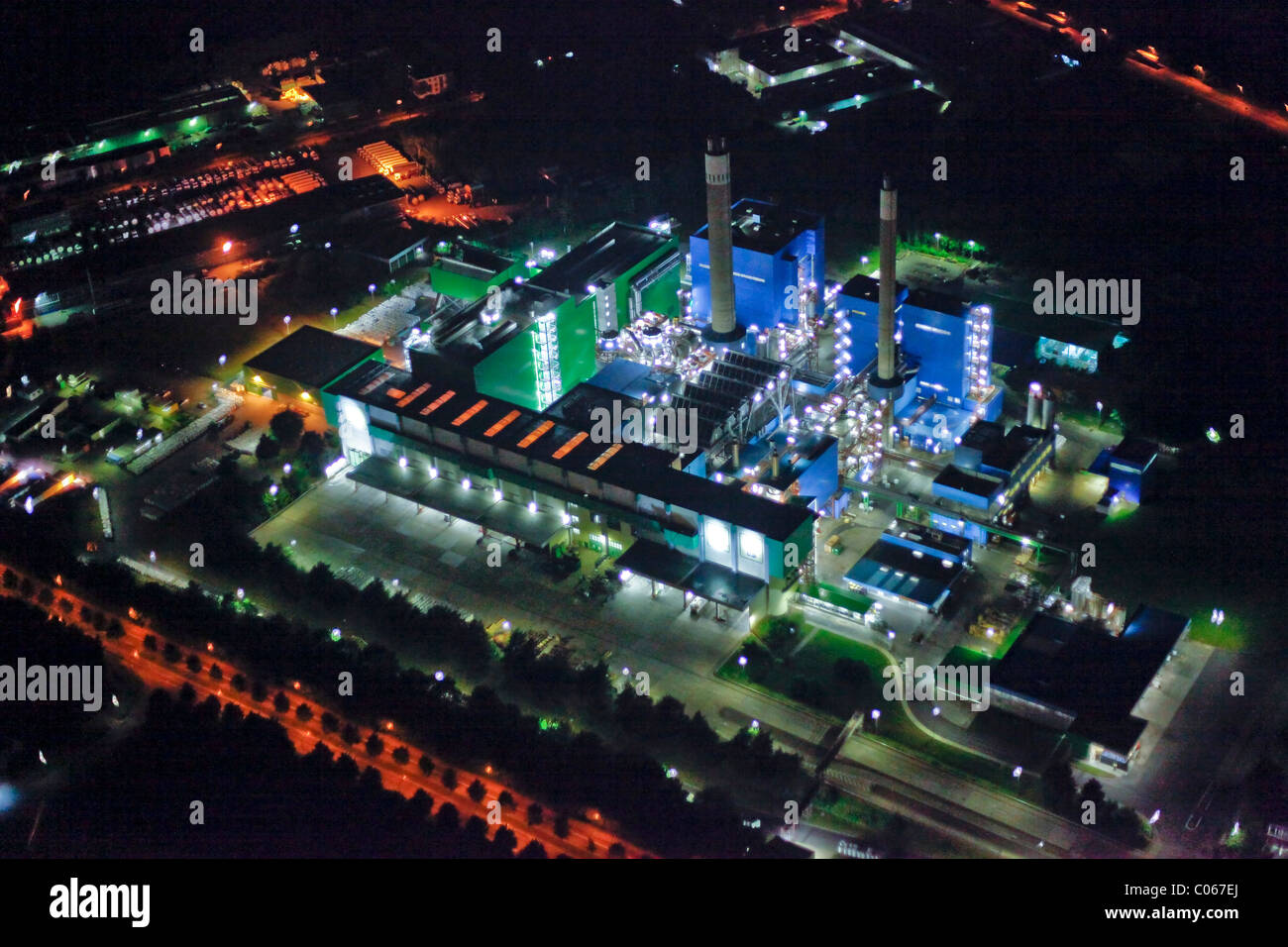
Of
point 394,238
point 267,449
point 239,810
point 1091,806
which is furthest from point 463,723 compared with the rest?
point 394,238

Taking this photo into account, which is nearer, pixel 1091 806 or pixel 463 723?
pixel 1091 806

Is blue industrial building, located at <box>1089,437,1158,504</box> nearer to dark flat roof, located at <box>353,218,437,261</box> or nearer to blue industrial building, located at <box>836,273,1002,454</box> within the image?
blue industrial building, located at <box>836,273,1002,454</box>

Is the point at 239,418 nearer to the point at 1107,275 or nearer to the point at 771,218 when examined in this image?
the point at 771,218

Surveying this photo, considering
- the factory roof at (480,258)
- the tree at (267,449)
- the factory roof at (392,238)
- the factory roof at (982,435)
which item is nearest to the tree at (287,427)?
the tree at (267,449)

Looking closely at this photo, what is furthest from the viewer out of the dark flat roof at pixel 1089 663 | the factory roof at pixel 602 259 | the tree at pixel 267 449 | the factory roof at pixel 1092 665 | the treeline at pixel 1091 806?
the factory roof at pixel 602 259

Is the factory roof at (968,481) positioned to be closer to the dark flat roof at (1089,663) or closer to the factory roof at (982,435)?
the factory roof at (982,435)

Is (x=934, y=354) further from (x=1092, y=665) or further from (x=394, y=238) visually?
(x=394, y=238)
